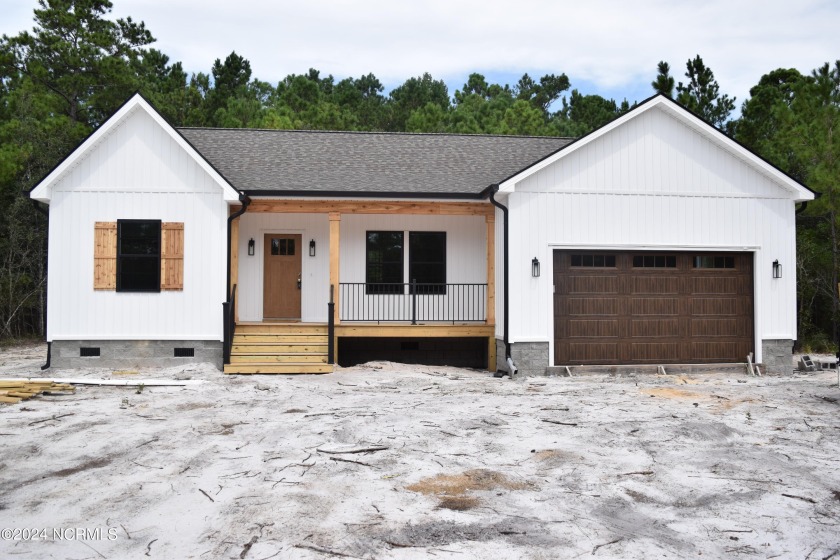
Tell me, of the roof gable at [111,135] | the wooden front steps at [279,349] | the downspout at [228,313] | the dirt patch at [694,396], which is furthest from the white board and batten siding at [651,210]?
the roof gable at [111,135]

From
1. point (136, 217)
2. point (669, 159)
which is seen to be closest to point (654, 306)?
point (669, 159)

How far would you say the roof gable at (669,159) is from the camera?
12.7 m

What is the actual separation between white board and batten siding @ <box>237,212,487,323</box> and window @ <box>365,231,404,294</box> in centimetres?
12

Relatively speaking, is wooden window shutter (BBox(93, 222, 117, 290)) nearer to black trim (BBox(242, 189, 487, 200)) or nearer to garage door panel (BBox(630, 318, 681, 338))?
black trim (BBox(242, 189, 487, 200))

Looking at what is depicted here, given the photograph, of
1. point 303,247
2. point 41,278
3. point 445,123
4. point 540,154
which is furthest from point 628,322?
point 445,123

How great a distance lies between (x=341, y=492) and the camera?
17.7ft

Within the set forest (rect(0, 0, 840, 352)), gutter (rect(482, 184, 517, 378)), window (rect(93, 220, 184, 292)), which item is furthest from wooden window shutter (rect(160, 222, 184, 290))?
forest (rect(0, 0, 840, 352))

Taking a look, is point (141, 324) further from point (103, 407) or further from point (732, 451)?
point (732, 451)

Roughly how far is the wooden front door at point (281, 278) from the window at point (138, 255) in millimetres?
2638

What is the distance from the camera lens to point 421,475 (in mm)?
5914

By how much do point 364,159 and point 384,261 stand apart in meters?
2.46

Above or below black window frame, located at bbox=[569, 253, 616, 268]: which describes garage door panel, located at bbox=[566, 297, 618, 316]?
below

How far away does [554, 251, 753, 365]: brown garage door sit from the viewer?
501 inches

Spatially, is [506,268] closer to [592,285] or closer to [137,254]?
[592,285]
